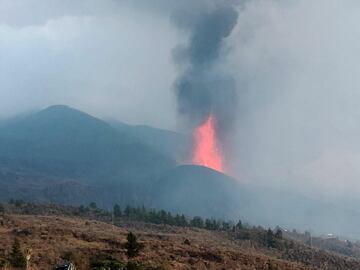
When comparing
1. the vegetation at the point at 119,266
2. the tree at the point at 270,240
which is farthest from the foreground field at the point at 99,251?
the tree at the point at 270,240

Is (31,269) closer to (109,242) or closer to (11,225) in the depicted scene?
(109,242)

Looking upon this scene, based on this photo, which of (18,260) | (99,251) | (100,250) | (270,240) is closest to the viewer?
(18,260)

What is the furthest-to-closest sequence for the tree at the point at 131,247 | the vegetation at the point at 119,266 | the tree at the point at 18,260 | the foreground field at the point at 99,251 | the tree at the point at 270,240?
the tree at the point at 270,240
the foreground field at the point at 99,251
the tree at the point at 131,247
the tree at the point at 18,260
the vegetation at the point at 119,266

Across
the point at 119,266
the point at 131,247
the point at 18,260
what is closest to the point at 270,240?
the point at 131,247

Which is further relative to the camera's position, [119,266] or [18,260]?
[18,260]

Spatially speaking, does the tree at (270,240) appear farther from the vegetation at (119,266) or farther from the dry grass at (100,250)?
the vegetation at (119,266)

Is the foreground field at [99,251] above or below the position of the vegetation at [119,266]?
above

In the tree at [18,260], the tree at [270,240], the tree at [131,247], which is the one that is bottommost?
the tree at [18,260]

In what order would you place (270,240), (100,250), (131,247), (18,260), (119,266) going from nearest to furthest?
(119,266) → (18,260) → (131,247) → (100,250) → (270,240)

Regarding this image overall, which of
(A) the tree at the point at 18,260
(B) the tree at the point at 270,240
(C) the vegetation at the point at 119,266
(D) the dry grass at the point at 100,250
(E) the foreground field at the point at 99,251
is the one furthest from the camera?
(B) the tree at the point at 270,240

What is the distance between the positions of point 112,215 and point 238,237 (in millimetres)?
34139

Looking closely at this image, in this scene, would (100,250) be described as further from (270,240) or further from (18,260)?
(270,240)

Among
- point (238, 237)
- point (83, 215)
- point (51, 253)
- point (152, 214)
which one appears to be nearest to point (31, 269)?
point (51, 253)

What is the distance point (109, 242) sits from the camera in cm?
7412
